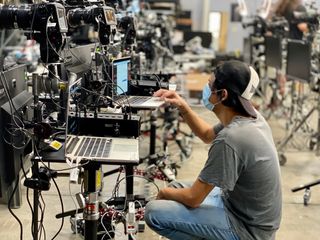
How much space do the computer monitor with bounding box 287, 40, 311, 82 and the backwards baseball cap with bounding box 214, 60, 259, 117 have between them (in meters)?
2.60

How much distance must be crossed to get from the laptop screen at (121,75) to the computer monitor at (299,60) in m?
2.02

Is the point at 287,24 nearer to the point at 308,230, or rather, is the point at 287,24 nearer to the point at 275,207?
the point at 308,230

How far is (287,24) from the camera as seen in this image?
19.6ft

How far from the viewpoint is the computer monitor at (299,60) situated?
14.8 feet

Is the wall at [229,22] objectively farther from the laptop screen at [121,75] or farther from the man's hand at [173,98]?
the man's hand at [173,98]

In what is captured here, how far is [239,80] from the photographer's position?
2105 millimetres

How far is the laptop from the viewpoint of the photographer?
3.02 metres

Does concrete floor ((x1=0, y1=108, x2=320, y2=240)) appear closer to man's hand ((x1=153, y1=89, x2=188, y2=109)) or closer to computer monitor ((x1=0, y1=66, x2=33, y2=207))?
computer monitor ((x1=0, y1=66, x2=33, y2=207))

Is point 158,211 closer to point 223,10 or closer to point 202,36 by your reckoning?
point 202,36

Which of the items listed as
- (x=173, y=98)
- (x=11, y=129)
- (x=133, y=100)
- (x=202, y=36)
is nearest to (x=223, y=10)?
(x=202, y=36)

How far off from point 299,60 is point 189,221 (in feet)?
9.77

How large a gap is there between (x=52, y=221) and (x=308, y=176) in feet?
8.08

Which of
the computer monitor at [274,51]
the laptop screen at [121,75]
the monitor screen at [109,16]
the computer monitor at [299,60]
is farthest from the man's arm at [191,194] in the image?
the computer monitor at [274,51]

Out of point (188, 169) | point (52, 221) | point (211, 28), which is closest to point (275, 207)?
point (52, 221)
